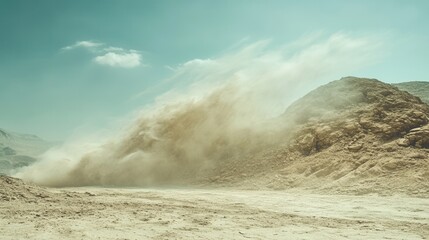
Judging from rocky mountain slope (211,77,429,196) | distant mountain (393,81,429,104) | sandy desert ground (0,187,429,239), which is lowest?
sandy desert ground (0,187,429,239)

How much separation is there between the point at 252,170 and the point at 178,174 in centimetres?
459

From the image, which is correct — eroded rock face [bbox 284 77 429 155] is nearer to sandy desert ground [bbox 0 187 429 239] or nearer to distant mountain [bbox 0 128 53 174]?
sandy desert ground [bbox 0 187 429 239]

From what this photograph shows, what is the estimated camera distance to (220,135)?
Result: 23422 millimetres

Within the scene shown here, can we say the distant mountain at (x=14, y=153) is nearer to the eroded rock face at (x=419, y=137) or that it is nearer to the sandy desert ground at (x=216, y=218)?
the sandy desert ground at (x=216, y=218)

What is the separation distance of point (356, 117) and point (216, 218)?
14.0 m

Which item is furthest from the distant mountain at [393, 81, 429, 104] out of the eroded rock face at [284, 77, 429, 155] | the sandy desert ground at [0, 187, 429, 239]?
the sandy desert ground at [0, 187, 429, 239]

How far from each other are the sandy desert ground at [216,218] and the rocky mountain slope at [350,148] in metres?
2.44

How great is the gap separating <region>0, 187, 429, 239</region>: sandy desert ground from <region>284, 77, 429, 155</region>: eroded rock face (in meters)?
6.48

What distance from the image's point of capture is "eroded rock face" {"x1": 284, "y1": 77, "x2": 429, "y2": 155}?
1833 centimetres

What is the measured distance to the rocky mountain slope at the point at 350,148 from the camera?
1464 cm

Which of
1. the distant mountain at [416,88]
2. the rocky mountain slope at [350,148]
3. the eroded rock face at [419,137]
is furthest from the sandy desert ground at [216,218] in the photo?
the distant mountain at [416,88]

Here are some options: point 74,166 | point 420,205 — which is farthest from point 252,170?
point 74,166

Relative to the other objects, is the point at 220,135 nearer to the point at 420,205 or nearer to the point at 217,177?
the point at 217,177

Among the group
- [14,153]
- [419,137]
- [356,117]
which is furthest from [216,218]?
[14,153]
